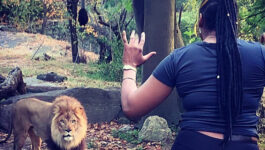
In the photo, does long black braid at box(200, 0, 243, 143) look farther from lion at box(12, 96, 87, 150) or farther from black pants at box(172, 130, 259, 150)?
lion at box(12, 96, 87, 150)

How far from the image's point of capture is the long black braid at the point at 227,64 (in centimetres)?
209

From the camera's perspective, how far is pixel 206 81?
2.11 m

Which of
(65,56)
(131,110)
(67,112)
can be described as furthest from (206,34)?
(65,56)

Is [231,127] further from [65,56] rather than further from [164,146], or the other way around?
[65,56]

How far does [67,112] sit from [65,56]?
1573 centimetres

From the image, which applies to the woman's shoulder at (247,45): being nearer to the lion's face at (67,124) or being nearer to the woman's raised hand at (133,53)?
the woman's raised hand at (133,53)

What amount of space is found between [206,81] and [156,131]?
5422 mm

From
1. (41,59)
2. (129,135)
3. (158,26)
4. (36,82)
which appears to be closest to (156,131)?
(129,135)

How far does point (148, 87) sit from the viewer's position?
2.21 meters

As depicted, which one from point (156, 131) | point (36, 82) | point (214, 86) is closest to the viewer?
point (214, 86)

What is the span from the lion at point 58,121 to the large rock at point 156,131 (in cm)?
185

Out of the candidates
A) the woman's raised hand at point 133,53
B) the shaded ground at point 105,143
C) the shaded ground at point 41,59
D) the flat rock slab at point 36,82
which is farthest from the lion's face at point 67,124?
the shaded ground at point 41,59

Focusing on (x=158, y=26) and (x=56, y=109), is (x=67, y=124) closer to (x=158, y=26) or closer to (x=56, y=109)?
(x=56, y=109)

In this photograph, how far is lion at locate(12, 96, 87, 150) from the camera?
5.59 meters
